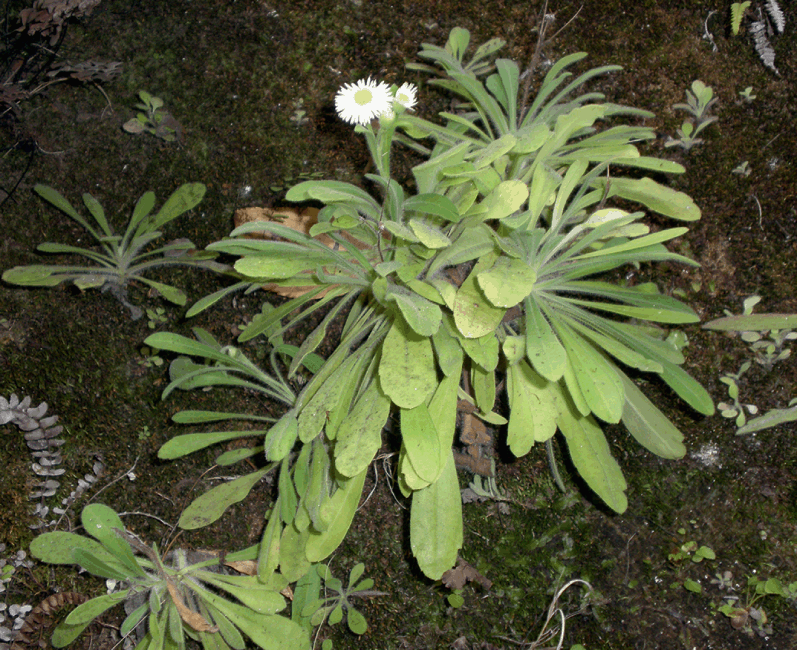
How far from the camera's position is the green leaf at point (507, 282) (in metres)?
1.12

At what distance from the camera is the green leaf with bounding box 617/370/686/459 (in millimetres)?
1392

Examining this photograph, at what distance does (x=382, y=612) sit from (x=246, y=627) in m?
0.40

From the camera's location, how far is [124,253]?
6.18ft

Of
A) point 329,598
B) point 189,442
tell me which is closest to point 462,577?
point 329,598

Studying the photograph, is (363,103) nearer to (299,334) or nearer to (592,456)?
(299,334)

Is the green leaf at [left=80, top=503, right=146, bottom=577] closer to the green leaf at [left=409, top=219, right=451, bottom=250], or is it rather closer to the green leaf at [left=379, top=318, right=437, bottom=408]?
the green leaf at [left=379, top=318, right=437, bottom=408]

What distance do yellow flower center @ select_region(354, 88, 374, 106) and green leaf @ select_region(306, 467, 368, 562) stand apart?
939 millimetres

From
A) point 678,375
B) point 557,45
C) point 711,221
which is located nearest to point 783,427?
point 678,375

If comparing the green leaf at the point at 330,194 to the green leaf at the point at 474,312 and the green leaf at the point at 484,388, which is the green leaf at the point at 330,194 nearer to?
the green leaf at the point at 474,312

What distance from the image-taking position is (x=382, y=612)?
1.66 metres

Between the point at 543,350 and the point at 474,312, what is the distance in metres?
0.17

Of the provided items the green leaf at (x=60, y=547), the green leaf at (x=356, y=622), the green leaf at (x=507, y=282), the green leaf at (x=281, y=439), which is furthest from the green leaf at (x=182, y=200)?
the green leaf at (x=356, y=622)

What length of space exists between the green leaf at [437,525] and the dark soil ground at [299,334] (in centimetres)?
28

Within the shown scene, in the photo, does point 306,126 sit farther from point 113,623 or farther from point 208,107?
point 113,623
